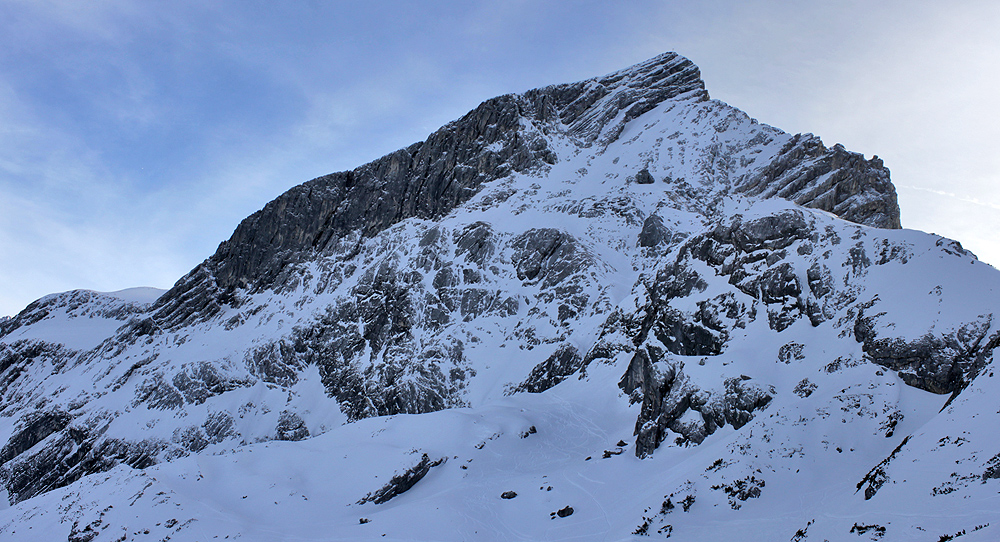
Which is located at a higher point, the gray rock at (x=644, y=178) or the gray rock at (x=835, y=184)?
the gray rock at (x=644, y=178)

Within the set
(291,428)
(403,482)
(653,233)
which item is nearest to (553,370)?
(403,482)

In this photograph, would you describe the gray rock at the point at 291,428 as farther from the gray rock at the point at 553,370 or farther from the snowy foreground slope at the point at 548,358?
the gray rock at the point at 553,370

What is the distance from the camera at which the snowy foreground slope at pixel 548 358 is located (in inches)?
1032

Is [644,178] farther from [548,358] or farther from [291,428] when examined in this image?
[291,428]

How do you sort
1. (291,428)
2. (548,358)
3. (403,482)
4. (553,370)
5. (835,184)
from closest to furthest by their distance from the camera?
1. (403,482)
2. (553,370)
3. (835,184)
4. (548,358)
5. (291,428)

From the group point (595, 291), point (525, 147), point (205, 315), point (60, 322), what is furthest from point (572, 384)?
point (60, 322)

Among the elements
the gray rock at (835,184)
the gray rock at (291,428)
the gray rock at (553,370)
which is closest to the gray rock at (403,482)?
the gray rock at (553,370)

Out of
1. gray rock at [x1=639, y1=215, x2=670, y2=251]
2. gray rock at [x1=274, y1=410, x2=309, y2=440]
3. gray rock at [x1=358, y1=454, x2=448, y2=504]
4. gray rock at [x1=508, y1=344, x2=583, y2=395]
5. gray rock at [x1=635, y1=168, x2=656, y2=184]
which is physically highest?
gray rock at [x1=635, y1=168, x2=656, y2=184]

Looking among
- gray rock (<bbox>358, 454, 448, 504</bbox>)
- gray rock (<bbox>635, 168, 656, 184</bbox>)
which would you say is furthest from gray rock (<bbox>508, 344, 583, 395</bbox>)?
gray rock (<bbox>635, 168, 656, 184</bbox>)

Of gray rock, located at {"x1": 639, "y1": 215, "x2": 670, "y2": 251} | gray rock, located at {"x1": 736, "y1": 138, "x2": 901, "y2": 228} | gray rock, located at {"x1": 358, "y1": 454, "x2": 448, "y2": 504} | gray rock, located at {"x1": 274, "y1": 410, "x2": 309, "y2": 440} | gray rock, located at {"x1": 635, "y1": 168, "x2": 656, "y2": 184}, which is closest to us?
gray rock, located at {"x1": 358, "y1": 454, "x2": 448, "y2": 504}

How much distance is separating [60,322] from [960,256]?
12642cm

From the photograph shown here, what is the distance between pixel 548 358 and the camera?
180ft

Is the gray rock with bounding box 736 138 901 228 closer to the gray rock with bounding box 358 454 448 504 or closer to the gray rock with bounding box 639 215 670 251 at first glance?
the gray rock with bounding box 639 215 670 251

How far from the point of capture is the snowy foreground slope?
26.2 metres
